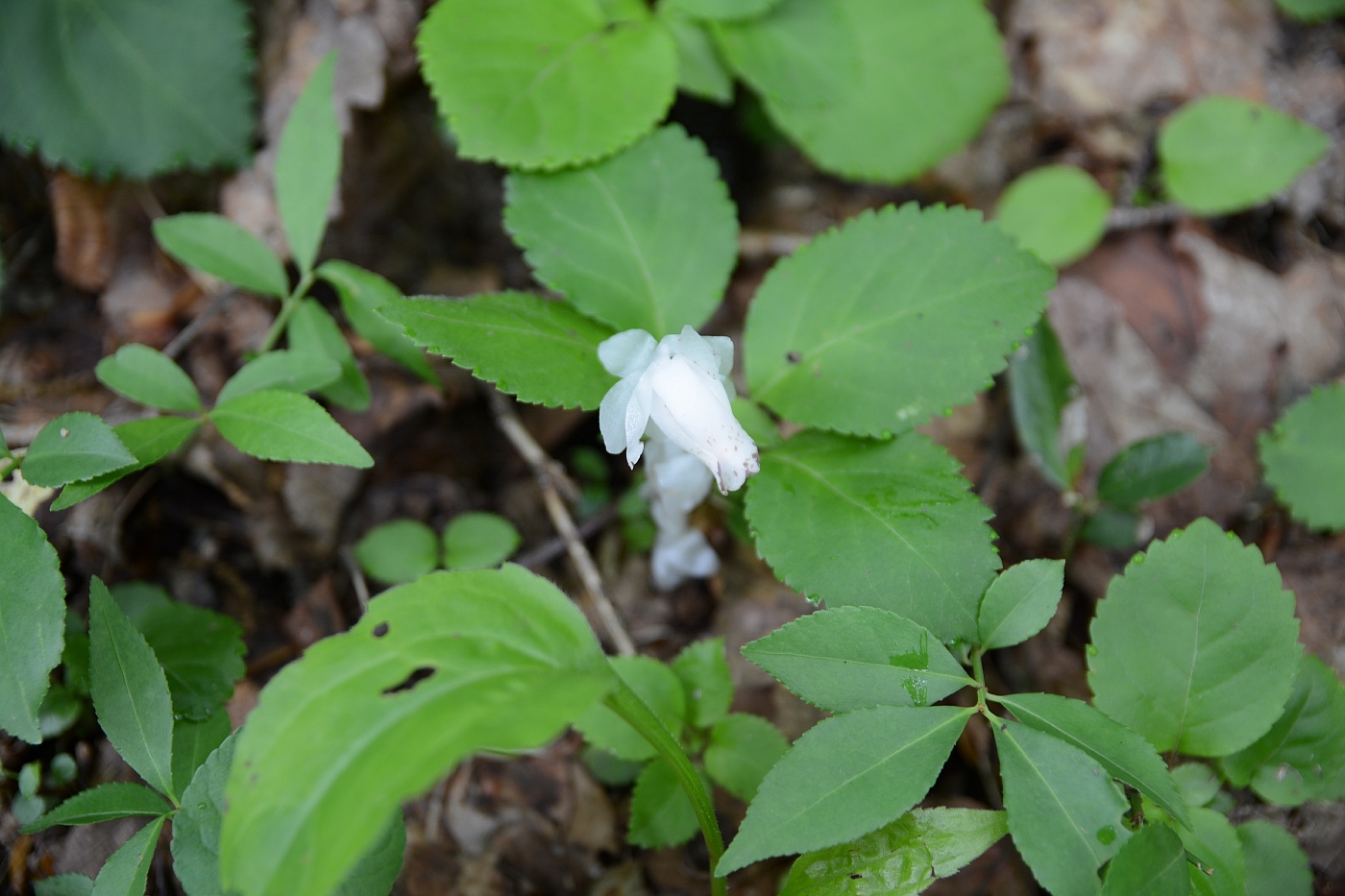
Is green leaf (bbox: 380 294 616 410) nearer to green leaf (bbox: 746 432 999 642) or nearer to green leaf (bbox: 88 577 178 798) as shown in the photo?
green leaf (bbox: 746 432 999 642)

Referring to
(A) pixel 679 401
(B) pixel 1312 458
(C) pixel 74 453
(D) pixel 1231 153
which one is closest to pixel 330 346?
(C) pixel 74 453

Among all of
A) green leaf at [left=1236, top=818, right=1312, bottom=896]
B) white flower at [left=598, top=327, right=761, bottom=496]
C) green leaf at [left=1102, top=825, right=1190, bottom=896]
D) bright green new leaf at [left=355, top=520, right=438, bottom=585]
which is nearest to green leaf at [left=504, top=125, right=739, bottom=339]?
white flower at [left=598, top=327, right=761, bottom=496]

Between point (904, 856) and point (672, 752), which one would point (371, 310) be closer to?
point (672, 752)

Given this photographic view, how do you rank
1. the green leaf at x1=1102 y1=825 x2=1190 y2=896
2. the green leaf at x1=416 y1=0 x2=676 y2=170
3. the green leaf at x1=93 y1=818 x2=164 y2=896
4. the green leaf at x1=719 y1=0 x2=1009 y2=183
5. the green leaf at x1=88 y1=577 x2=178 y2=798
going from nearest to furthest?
1. the green leaf at x1=1102 y1=825 x2=1190 y2=896
2. the green leaf at x1=93 y1=818 x2=164 y2=896
3. the green leaf at x1=88 y1=577 x2=178 y2=798
4. the green leaf at x1=416 y1=0 x2=676 y2=170
5. the green leaf at x1=719 y1=0 x2=1009 y2=183

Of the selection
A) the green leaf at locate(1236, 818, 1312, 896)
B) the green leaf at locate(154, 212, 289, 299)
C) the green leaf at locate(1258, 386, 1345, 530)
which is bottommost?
the green leaf at locate(1236, 818, 1312, 896)

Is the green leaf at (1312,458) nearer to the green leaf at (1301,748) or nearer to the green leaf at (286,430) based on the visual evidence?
the green leaf at (1301,748)

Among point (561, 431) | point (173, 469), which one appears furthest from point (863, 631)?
point (173, 469)
